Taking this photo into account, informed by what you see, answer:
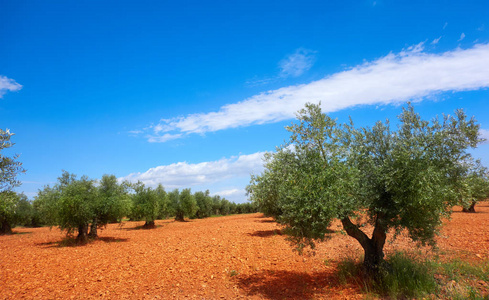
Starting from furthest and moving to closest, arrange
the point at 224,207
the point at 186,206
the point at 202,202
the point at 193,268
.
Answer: the point at 224,207
the point at 202,202
the point at 186,206
the point at 193,268

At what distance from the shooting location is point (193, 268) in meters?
15.6

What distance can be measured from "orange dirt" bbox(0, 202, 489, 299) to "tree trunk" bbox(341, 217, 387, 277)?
1.37 m

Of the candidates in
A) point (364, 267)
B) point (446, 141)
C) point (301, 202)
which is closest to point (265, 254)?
point (364, 267)

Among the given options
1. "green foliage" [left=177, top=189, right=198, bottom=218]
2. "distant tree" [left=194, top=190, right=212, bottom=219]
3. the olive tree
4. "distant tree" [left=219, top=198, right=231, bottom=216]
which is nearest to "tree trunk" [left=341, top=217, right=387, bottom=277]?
the olive tree

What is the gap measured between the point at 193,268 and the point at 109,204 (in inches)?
523

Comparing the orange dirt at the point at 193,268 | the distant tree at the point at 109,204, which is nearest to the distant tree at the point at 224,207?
the distant tree at the point at 109,204

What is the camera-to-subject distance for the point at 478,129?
1226 centimetres

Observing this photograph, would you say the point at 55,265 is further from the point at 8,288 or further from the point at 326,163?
the point at 326,163

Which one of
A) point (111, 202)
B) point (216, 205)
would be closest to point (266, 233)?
point (111, 202)

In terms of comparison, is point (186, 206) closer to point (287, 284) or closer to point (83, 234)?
point (83, 234)

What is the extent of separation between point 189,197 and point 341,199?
157ft

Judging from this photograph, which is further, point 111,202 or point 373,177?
point 111,202


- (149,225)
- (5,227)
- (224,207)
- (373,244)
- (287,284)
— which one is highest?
(224,207)

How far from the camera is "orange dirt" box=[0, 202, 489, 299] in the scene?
12555 millimetres
